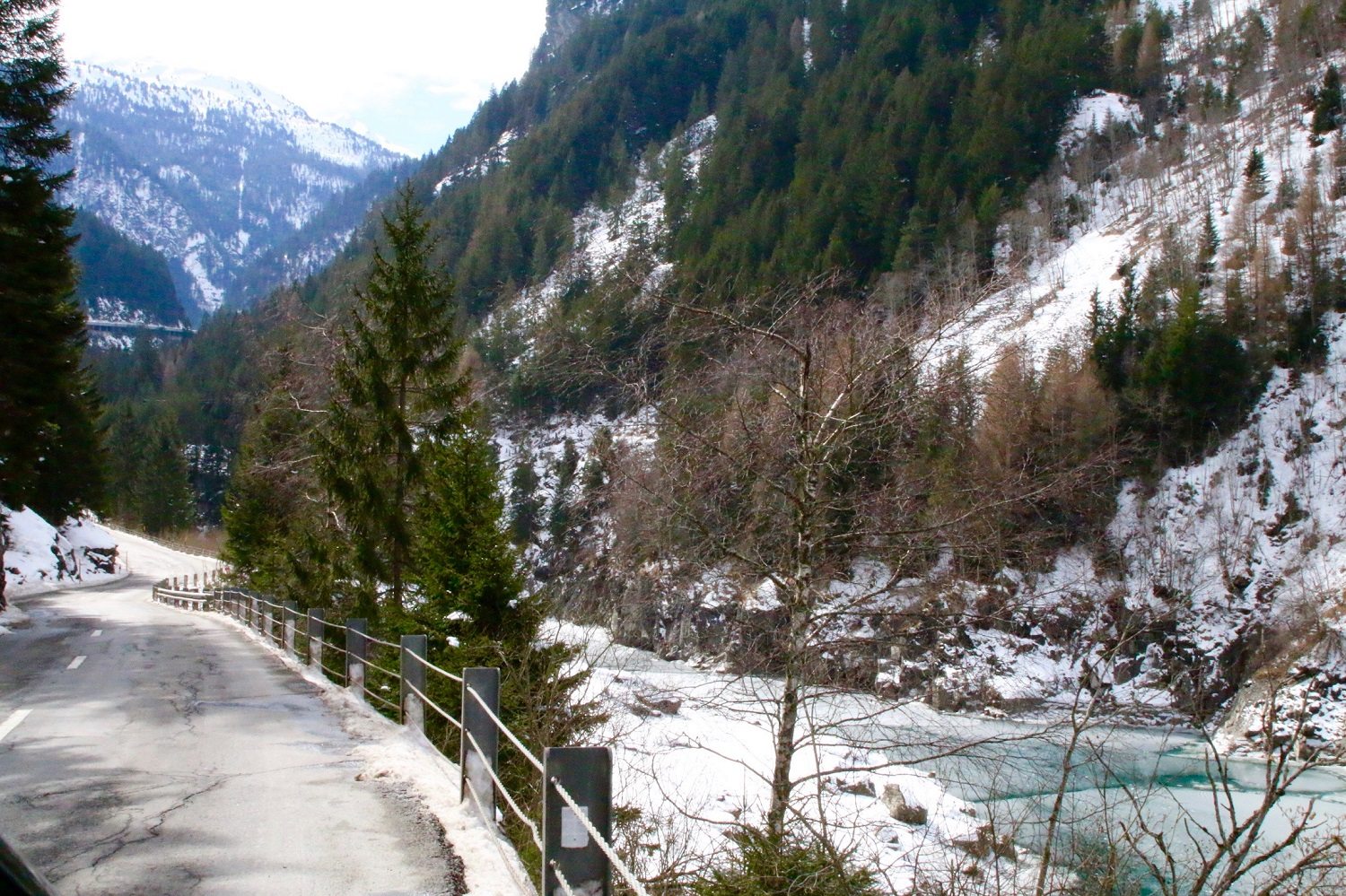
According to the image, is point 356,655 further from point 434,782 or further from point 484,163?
point 484,163

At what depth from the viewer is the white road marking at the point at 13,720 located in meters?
8.17

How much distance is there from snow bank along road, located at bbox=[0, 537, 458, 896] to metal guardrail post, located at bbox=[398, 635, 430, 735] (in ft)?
1.92

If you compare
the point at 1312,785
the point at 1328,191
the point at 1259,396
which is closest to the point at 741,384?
the point at 1312,785

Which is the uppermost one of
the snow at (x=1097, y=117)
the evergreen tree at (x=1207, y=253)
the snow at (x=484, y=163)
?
the snow at (x=484, y=163)

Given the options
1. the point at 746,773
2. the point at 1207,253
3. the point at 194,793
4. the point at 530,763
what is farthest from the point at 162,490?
the point at 194,793

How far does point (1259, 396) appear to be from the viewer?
46250 millimetres

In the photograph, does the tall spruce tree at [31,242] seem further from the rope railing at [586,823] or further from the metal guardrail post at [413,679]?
the rope railing at [586,823]

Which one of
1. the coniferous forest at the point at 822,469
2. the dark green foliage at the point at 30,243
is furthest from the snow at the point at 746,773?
the dark green foliage at the point at 30,243

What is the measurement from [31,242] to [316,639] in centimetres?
1038

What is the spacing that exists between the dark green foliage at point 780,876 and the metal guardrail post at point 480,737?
5.24ft

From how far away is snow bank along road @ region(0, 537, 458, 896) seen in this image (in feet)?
15.9

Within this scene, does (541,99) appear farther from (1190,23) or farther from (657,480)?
(657,480)

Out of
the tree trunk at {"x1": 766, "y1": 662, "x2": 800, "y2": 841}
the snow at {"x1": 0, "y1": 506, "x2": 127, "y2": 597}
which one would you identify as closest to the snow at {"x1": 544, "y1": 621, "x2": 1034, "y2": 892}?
the tree trunk at {"x1": 766, "y1": 662, "x2": 800, "y2": 841}

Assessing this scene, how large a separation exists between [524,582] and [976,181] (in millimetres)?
78026
